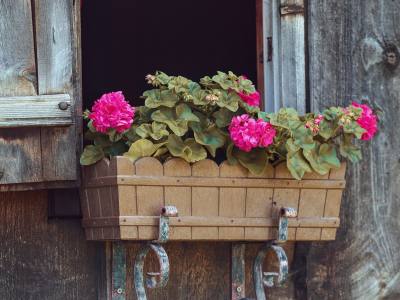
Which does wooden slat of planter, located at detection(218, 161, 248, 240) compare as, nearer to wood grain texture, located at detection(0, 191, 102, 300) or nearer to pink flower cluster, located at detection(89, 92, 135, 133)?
pink flower cluster, located at detection(89, 92, 135, 133)

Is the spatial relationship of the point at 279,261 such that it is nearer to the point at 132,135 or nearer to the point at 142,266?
the point at 142,266

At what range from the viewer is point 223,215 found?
101 inches

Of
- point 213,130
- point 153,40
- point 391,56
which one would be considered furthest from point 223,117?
point 153,40

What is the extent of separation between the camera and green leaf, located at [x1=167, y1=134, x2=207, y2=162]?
2486mm

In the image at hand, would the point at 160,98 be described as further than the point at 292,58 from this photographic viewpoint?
No

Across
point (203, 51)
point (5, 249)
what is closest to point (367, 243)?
point (5, 249)

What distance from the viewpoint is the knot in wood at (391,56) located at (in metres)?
2.87

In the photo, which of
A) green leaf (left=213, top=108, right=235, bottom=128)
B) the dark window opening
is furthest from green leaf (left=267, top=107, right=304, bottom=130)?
the dark window opening

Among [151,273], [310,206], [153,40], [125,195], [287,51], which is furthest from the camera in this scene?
[153,40]

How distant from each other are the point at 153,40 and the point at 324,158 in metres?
3.53

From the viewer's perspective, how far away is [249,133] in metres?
2.46

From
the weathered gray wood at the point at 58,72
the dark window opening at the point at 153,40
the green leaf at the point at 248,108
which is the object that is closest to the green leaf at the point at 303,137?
the green leaf at the point at 248,108

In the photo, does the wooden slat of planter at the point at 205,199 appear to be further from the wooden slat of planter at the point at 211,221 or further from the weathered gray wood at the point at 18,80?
the weathered gray wood at the point at 18,80

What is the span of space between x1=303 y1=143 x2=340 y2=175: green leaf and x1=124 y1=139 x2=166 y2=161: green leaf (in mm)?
406
